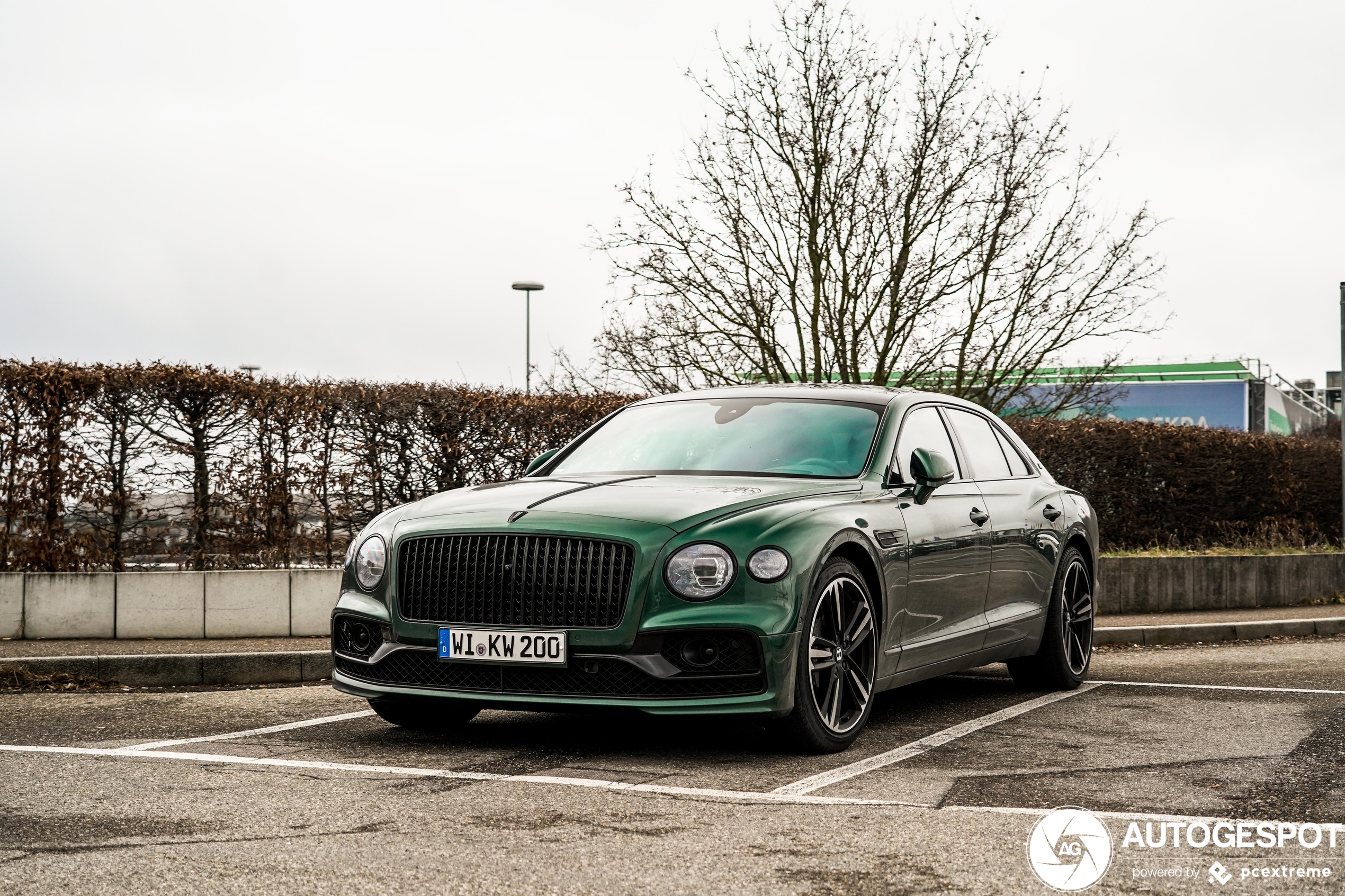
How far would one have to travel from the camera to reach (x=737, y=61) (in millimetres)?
17516

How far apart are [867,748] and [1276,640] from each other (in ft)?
25.5

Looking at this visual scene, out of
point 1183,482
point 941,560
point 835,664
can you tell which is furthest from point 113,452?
point 1183,482

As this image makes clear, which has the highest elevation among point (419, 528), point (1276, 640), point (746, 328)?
point (746, 328)

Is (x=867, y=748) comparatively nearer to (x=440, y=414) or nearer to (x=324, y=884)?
(x=324, y=884)

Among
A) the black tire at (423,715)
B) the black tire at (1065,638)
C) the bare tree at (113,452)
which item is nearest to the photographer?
the black tire at (423,715)

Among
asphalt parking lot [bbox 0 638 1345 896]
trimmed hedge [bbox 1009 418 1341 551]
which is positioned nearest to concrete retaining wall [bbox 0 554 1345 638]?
asphalt parking lot [bbox 0 638 1345 896]

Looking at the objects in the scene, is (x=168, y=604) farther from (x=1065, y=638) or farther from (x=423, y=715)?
(x=1065, y=638)

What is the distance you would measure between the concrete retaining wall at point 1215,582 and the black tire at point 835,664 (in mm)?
7816

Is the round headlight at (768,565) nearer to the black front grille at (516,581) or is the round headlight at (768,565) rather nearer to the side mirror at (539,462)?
the black front grille at (516,581)

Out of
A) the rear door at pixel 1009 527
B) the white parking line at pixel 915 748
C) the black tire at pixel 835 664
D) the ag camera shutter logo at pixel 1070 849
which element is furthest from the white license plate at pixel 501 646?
the rear door at pixel 1009 527

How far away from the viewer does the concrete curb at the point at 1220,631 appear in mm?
12000

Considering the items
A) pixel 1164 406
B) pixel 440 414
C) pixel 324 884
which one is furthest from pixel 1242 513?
pixel 1164 406

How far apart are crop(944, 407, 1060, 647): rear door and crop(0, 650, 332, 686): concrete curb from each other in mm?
4264

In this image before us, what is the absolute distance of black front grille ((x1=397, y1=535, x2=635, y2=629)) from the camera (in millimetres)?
5703
